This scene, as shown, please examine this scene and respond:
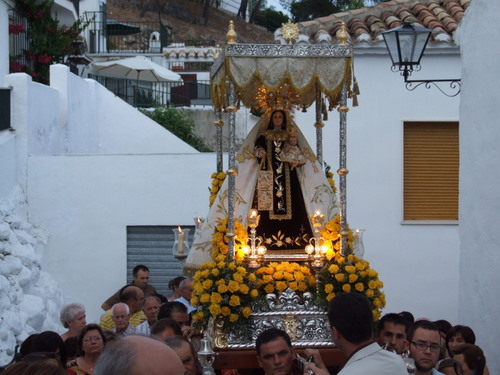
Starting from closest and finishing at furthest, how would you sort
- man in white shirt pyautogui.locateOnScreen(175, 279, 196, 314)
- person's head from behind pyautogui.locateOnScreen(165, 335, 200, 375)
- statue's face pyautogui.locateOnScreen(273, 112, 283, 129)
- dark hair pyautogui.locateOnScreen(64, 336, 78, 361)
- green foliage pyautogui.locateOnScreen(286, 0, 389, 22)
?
person's head from behind pyautogui.locateOnScreen(165, 335, 200, 375) → dark hair pyautogui.locateOnScreen(64, 336, 78, 361) → statue's face pyautogui.locateOnScreen(273, 112, 283, 129) → man in white shirt pyautogui.locateOnScreen(175, 279, 196, 314) → green foliage pyautogui.locateOnScreen(286, 0, 389, 22)

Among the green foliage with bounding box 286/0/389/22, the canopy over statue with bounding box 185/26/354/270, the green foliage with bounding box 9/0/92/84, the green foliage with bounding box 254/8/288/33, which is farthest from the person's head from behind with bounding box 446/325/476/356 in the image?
the green foliage with bounding box 254/8/288/33

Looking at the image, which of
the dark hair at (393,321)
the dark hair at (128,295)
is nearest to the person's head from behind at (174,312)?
the dark hair at (128,295)

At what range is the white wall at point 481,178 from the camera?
1018 cm

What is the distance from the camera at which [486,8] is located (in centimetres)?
1077

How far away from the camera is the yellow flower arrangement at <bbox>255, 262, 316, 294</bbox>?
8758mm

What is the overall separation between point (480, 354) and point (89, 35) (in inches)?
900

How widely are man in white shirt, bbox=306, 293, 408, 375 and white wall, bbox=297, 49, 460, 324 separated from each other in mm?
8958

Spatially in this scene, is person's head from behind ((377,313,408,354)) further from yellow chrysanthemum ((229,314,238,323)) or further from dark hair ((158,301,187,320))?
dark hair ((158,301,187,320))

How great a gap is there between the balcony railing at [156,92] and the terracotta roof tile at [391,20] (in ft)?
23.6

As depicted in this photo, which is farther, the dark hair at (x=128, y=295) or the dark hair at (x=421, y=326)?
the dark hair at (x=128, y=295)

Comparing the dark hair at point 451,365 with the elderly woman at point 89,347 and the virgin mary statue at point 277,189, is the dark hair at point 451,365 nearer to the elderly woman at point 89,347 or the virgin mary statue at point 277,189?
the elderly woman at point 89,347

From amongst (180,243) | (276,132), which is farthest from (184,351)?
(180,243)

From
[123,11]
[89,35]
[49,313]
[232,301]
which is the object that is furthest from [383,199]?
[123,11]

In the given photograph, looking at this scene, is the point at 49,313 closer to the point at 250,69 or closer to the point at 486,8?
the point at 250,69
